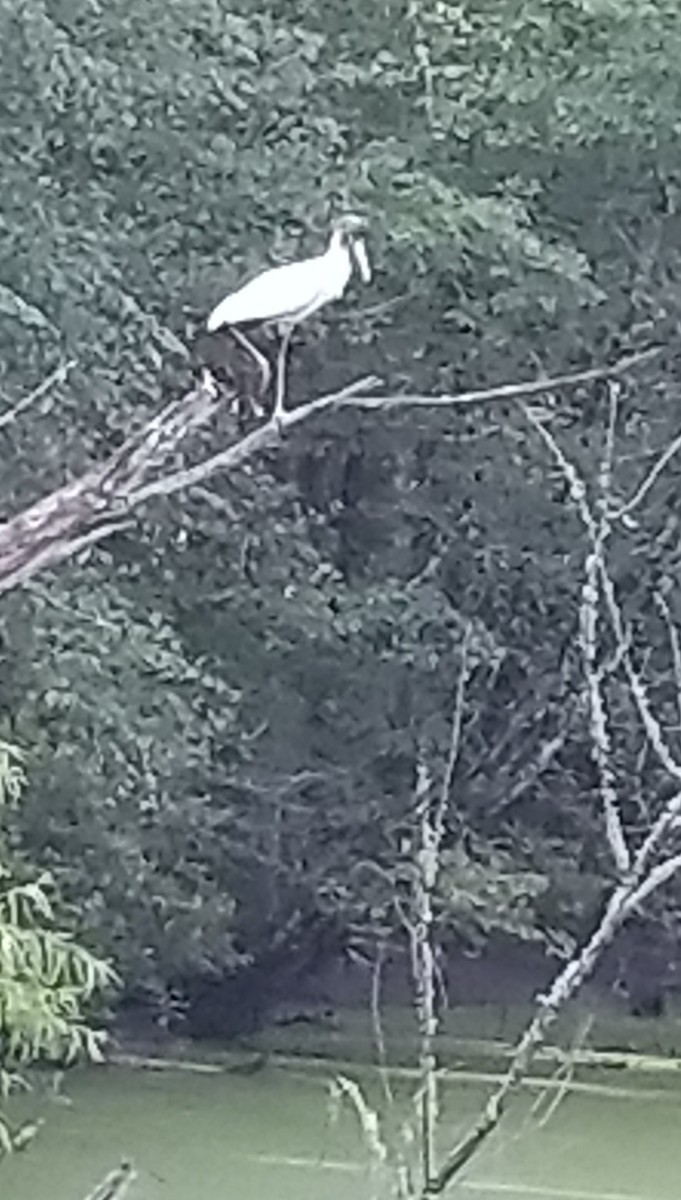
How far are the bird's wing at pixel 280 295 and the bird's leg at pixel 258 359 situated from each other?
0.09ft

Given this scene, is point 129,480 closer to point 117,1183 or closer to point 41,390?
point 41,390

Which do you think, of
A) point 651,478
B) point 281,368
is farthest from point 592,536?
point 281,368

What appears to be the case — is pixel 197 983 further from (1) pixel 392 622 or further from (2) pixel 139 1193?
(1) pixel 392 622

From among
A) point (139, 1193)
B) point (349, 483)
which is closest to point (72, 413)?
point (349, 483)

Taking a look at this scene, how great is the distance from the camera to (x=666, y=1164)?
2.72m

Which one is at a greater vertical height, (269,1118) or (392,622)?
(392,622)

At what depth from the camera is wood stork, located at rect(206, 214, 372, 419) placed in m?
2.50

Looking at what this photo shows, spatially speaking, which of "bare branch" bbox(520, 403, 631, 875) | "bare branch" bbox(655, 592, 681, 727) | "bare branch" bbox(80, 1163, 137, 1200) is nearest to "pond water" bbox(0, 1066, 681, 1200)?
"bare branch" bbox(80, 1163, 137, 1200)

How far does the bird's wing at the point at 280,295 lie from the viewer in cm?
254

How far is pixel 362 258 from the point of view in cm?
285

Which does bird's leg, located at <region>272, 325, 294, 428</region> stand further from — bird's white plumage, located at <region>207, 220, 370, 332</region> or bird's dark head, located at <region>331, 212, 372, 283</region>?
bird's dark head, located at <region>331, 212, 372, 283</region>

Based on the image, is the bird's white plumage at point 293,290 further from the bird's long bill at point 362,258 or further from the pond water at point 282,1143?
the pond water at point 282,1143

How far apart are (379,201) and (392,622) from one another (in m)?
0.47

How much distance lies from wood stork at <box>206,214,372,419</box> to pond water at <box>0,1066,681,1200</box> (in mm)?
766
